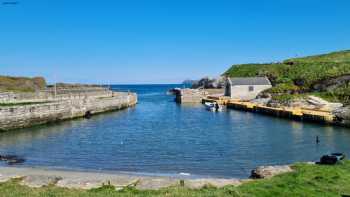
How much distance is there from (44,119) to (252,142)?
3386cm

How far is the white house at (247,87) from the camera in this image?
11572 cm

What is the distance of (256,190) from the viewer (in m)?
19.5

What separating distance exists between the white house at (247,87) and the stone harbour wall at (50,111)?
3443 cm

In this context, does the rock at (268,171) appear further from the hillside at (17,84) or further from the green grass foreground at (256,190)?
the hillside at (17,84)

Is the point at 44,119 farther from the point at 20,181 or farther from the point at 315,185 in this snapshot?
the point at 315,185

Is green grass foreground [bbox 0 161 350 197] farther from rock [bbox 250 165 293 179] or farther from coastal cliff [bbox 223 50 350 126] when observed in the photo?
coastal cliff [bbox 223 50 350 126]

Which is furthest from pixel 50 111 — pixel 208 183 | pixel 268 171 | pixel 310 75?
pixel 310 75

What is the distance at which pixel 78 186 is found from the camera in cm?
2158

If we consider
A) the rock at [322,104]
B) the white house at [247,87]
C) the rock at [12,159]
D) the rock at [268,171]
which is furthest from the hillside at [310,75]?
the rock at [12,159]

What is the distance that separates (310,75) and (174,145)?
7837 centimetres

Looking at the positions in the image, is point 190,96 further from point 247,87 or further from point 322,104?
point 322,104

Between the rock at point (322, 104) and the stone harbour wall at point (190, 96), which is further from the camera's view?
the stone harbour wall at point (190, 96)

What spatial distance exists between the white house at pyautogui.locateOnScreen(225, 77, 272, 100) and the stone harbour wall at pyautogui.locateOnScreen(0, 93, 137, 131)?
34.4 meters

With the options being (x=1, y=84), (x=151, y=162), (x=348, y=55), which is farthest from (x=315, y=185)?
(x=348, y=55)
